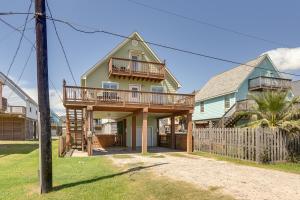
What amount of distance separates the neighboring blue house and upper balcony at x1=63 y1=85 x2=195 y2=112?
8123mm

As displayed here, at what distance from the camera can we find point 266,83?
1151 inches

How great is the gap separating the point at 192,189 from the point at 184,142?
1375cm

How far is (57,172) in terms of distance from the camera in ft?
33.6

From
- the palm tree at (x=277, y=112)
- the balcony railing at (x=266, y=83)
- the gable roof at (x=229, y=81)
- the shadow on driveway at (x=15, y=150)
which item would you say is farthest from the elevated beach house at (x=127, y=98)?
the balcony railing at (x=266, y=83)

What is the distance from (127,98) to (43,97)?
10.5 m

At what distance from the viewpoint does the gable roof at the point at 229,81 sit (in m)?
30.1

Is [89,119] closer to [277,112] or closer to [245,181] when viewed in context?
[245,181]

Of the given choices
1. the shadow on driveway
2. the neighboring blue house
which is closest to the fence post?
the neighboring blue house

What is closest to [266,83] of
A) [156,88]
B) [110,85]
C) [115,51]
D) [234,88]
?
[234,88]

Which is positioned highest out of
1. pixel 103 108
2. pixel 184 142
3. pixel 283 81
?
pixel 283 81

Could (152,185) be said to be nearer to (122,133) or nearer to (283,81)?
(122,133)

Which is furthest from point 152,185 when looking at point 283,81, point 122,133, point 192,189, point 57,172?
point 283,81

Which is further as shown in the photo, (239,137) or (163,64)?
(163,64)

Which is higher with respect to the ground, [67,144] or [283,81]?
[283,81]
